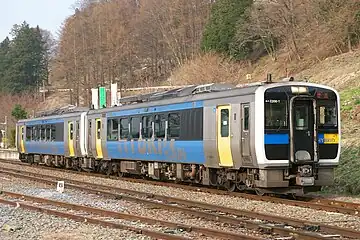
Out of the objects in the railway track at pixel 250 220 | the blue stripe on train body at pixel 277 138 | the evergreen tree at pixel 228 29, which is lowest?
the railway track at pixel 250 220

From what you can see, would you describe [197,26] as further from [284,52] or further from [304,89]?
[304,89]

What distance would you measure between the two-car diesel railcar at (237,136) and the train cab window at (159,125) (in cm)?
3

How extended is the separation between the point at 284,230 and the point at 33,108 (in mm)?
76388

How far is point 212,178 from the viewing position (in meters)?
17.6

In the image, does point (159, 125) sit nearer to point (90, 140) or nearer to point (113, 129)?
point (113, 129)

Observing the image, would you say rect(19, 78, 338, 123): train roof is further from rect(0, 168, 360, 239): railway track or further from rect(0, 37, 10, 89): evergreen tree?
rect(0, 37, 10, 89): evergreen tree

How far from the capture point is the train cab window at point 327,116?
15305 millimetres

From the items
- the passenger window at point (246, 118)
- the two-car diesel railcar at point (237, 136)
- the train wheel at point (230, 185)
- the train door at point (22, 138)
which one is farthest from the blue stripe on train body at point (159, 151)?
the train door at point (22, 138)

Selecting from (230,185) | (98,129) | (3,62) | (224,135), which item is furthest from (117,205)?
(3,62)

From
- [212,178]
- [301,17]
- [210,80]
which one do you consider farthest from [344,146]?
[301,17]

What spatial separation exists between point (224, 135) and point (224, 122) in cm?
33

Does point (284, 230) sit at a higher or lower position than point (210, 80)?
lower

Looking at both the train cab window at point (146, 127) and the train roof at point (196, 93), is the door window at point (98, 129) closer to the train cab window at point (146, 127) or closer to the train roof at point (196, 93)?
the train roof at point (196, 93)

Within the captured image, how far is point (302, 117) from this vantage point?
1512 cm
